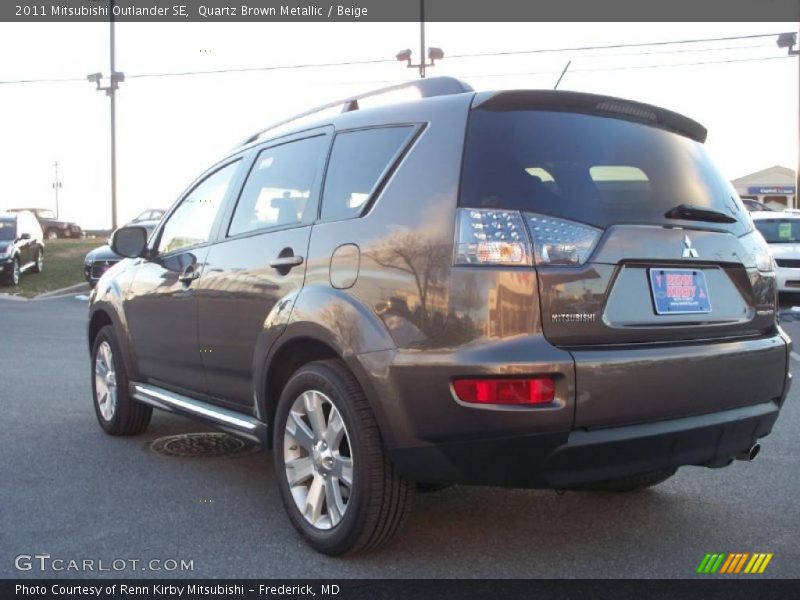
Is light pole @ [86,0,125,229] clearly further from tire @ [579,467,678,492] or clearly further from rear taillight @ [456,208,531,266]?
rear taillight @ [456,208,531,266]

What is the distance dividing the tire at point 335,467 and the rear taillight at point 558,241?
914mm

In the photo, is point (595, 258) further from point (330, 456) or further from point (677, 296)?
point (330, 456)

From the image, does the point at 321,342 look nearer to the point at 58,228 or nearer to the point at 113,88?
the point at 113,88

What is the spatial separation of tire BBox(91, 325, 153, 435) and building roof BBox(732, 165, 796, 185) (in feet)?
204

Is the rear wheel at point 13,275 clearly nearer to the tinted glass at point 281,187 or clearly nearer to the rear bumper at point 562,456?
the tinted glass at point 281,187

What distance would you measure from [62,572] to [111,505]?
843 millimetres

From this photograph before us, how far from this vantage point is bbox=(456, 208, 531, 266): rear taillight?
2.99 meters

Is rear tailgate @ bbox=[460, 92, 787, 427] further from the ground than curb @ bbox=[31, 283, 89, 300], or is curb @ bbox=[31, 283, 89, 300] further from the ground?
rear tailgate @ bbox=[460, 92, 787, 427]

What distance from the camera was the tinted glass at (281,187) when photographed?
3.98 meters

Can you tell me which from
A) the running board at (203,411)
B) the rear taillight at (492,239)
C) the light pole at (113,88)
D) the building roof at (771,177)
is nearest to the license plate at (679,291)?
→ the rear taillight at (492,239)

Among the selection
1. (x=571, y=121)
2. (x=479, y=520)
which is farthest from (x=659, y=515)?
(x=571, y=121)

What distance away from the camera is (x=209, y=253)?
179 inches

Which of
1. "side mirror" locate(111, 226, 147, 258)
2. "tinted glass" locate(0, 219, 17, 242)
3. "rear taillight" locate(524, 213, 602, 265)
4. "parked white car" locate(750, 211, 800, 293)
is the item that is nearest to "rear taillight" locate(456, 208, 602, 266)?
"rear taillight" locate(524, 213, 602, 265)

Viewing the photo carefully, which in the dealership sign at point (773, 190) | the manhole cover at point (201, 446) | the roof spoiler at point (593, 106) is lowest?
the manhole cover at point (201, 446)
